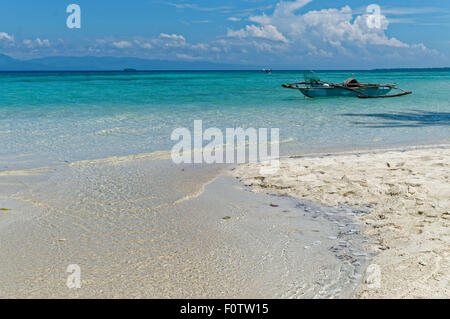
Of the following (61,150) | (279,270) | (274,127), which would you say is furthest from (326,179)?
(274,127)

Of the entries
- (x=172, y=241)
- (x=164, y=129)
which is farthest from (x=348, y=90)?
(x=172, y=241)

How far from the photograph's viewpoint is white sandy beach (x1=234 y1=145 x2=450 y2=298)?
3661 millimetres

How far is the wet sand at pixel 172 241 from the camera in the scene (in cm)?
365

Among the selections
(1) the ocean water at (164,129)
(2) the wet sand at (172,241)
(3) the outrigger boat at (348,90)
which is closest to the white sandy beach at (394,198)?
(2) the wet sand at (172,241)

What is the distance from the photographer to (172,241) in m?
4.64

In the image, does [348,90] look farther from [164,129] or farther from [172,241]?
[172,241]

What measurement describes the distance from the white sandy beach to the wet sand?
268 mm

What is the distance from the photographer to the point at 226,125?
1493 centimetres

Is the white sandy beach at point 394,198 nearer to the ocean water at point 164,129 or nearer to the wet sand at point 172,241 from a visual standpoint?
the wet sand at point 172,241

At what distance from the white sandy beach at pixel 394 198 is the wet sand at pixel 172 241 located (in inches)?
10.5

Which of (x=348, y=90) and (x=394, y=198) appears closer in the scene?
(x=394, y=198)

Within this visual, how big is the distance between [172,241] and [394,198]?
3.09 meters

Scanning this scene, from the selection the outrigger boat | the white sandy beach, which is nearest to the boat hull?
the outrigger boat
